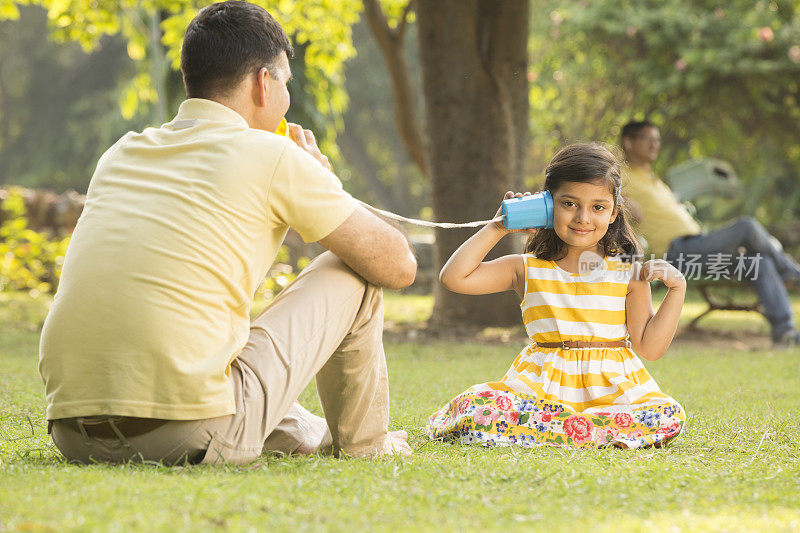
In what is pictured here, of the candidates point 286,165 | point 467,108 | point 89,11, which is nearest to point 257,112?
point 286,165

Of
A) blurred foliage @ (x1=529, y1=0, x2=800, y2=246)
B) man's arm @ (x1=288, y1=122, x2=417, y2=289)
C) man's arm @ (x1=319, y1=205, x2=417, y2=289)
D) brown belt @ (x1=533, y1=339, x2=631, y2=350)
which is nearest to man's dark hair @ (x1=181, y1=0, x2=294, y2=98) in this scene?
man's arm @ (x1=288, y1=122, x2=417, y2=289)

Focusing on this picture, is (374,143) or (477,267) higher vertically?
(477,267)

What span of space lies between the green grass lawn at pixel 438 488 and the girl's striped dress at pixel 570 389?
0.10 meters

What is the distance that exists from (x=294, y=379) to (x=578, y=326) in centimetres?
115

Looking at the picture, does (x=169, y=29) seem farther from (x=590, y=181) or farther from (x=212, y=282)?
(x=212, y=282)

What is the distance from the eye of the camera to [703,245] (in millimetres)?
5996

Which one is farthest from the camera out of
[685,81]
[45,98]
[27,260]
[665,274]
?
[45,98]

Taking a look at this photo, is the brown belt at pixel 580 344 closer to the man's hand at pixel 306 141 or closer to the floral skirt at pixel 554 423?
the floral skirt at pixel 554 423

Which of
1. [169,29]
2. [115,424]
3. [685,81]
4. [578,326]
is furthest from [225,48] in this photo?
[685,81]

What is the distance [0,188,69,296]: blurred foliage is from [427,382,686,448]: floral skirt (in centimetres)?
→ 631

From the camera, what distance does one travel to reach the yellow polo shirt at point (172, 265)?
6.64ft

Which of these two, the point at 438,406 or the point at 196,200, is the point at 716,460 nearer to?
the point at 438,406

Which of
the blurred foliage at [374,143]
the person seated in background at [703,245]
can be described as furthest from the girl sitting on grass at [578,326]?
the blurred foliage at [374,143]

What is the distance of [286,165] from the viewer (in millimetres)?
2109
